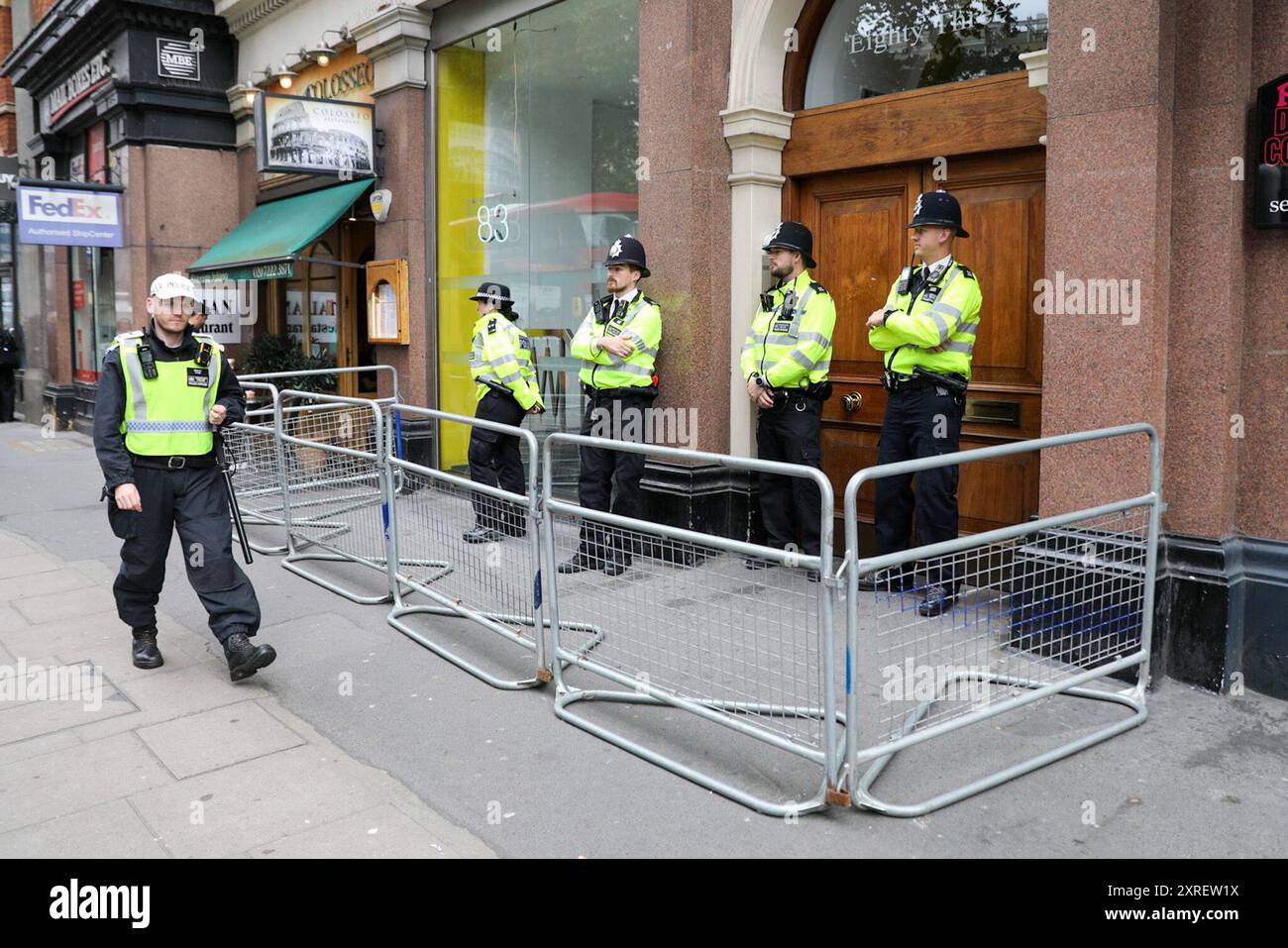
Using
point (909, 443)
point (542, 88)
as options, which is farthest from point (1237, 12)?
point (542, 88)

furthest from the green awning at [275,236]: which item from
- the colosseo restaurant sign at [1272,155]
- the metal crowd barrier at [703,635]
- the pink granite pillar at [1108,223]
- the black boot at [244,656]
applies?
the colosseo restaurant sign at [1272,155]

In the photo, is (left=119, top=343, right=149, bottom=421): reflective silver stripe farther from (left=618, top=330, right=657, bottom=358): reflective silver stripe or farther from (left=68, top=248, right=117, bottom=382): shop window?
(left=68, top=248, right=117, bottom=382): shop window

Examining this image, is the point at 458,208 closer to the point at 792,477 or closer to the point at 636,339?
the point at 636,339

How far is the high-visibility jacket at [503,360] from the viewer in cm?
839

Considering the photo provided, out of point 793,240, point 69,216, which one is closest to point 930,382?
point 793,240

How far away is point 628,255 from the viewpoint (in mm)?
7500

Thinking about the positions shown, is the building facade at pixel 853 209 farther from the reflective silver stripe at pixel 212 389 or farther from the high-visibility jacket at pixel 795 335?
the reflective silver stripe at pixel 212 389

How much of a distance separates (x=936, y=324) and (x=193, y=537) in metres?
3.91

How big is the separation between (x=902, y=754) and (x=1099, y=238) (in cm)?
253

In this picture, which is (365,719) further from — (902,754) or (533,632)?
(902,754)

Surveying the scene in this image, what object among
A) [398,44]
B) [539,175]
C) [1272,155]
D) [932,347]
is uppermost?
[398,44]

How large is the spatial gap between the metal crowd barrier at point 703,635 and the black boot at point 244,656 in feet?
4.79

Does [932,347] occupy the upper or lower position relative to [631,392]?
upper
